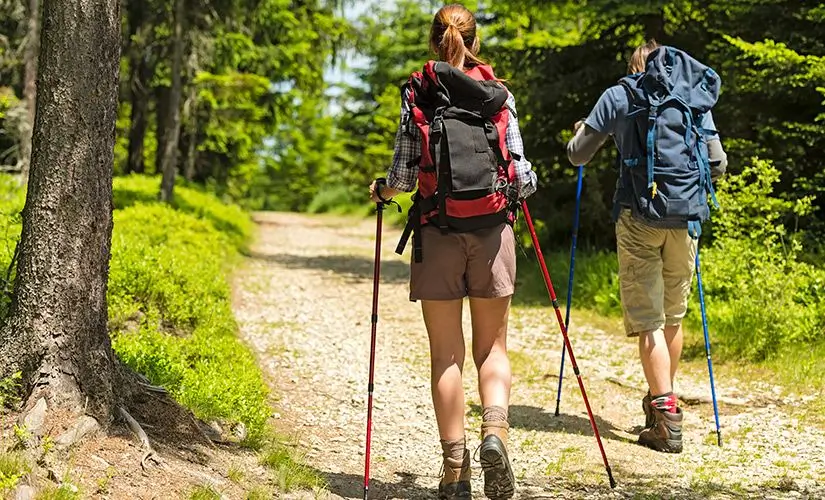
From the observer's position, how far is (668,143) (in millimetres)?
5539

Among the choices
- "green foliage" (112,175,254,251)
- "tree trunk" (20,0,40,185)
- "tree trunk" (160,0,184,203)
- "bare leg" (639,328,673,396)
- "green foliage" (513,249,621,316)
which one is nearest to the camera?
"bare leg" (639,328,673,396)

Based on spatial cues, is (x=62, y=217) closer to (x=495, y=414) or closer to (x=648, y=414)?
(x=495, y=414)

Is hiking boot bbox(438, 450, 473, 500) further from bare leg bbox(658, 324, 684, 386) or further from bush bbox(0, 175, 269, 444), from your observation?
bare leg bbox(658, 324, 684, 386)

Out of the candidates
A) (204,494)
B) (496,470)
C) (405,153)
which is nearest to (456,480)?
(496,470)

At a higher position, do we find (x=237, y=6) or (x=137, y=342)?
(x=237, y=6)

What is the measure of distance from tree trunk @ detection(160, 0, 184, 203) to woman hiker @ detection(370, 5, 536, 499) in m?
13.6

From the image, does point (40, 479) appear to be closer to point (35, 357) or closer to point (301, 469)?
point (35, 357)

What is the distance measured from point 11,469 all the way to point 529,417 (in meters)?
3.78

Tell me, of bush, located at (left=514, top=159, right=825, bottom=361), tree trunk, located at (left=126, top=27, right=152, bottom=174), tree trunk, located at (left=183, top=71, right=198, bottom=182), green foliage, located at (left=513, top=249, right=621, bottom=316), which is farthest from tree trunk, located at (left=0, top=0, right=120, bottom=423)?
tree trunk, located at (left=183, top=71, right=198, bottom=182)

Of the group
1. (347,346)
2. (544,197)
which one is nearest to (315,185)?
(544,197)

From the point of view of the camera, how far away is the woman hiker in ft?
13.4

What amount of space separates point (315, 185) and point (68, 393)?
51782 millimetres

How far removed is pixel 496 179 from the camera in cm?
416

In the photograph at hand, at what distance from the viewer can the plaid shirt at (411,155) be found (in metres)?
4.20
